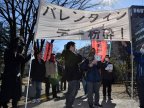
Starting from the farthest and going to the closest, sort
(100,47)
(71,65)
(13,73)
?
1. (100,47)
2. (71,65)
3. (13,73)

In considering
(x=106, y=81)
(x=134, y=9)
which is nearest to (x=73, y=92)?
(x=106, y=81)

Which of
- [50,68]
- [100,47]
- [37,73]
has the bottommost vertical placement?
[37,73]

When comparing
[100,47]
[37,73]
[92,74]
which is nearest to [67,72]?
[92,74]

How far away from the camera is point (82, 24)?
32.6 feet

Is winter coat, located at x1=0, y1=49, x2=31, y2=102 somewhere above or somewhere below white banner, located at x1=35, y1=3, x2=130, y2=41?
below

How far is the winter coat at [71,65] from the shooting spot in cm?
1036

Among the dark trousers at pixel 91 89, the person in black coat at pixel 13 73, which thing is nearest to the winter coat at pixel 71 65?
the dark trousers at pixel 91 89

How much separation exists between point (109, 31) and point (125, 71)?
15035 millimetres

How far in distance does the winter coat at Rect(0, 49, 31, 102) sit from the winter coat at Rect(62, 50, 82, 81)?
Result: 58.1 inches

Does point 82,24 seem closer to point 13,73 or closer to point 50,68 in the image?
point 13,73

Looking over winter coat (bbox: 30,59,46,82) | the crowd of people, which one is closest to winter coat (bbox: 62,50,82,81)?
the crowd of people

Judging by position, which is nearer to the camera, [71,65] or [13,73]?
[13,73]

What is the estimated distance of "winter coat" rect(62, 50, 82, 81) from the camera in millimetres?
10359

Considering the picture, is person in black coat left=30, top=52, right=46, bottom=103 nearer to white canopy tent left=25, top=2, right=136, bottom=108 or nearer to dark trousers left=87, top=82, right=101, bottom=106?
dark trousers left=87, top=82, right=101, bottom=106
